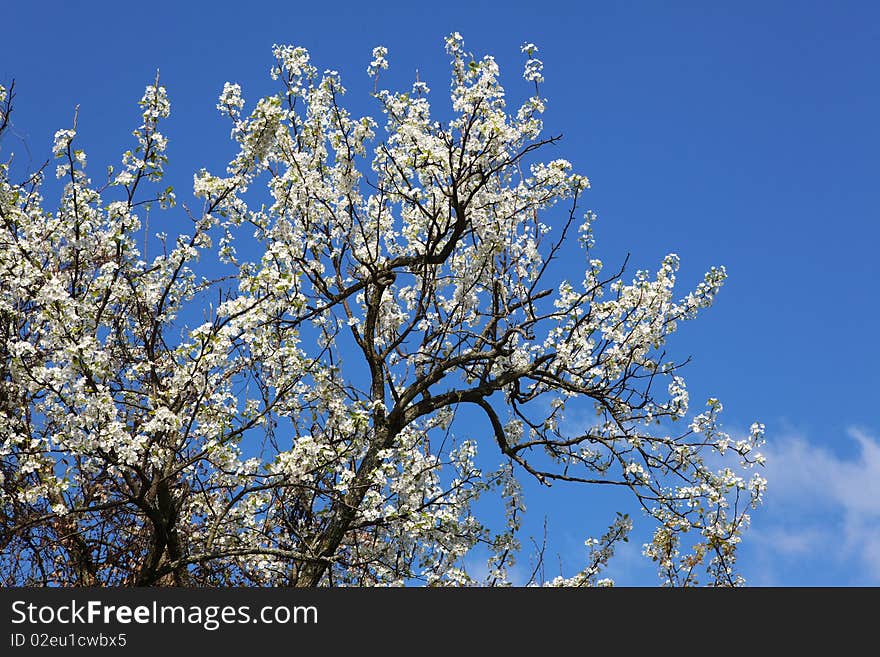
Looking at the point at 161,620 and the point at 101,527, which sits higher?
the point at 101,527

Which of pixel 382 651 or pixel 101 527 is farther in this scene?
pixel 101 527

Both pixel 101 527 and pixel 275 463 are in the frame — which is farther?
pixel 101 527

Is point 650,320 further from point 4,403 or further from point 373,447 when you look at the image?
point 4,403

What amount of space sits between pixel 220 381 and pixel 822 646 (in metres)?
6.08

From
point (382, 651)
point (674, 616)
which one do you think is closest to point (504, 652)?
point (382, 651)

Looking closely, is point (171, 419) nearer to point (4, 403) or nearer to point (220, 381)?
point (220, 381)

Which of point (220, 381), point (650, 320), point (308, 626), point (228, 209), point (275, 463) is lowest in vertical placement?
point (308, 626)

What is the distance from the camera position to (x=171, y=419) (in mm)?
7871

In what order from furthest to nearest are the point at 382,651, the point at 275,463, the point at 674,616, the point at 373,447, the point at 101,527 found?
the point at 101,527 < the point at 373,447 < the point at 275,463 < the point at 674,616 < the point at 382,651

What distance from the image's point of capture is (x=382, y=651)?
726 cm

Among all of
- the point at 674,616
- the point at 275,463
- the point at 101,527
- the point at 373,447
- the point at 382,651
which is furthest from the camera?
the point at 101,527

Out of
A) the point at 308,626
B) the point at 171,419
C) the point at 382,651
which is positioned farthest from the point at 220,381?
the point at 382,651

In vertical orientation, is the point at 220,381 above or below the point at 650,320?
below

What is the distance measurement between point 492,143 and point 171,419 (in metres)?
4.55
